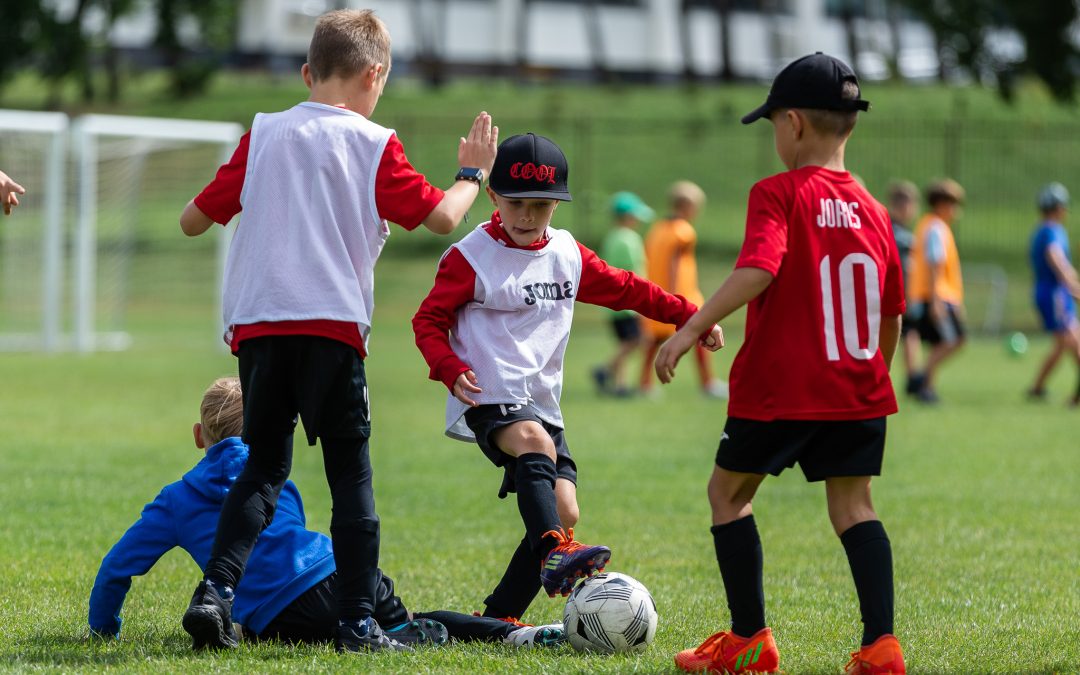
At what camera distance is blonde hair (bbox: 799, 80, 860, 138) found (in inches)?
162

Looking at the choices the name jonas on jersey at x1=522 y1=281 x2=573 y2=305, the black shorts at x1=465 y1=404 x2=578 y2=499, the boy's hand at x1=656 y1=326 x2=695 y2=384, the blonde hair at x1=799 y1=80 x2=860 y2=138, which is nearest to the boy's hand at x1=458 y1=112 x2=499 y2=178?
the name jonas on jersey at x1=522 y1=281 x2=573 y2=305

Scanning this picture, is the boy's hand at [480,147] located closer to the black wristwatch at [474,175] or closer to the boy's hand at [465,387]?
the black wristwatch at [474,175]

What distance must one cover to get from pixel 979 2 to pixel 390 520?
32.8 m

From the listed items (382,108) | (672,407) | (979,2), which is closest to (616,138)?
(382,108)

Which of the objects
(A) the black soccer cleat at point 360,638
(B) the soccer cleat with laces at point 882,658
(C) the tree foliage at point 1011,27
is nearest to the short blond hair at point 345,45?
(A) the black soccer cleat at point 360,638

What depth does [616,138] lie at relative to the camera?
3762 cm

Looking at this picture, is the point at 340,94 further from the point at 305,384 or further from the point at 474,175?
the point at 305,384

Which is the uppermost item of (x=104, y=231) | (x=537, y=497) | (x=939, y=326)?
(x=104, y=231)

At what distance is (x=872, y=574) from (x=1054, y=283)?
10.4 m

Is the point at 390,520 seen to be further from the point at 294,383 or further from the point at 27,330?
the point at 27,330

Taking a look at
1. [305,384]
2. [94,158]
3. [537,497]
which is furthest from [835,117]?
[94,158]

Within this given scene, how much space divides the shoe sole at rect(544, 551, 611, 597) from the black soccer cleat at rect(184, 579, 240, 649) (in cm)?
97

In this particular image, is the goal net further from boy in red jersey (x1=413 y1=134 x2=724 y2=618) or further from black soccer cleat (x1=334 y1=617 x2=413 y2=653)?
black soccer cleat (x1=334 y1=617 x2=413 y2=653)

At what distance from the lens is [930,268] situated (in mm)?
13406
